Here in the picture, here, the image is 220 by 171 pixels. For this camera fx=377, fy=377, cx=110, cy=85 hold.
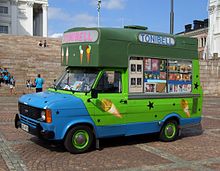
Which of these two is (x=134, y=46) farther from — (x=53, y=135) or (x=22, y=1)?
(x=22, y=1)

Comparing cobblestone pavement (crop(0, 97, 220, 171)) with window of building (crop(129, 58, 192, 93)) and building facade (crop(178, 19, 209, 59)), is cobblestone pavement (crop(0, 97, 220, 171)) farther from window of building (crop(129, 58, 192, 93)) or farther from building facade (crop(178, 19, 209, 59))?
building facade (crop(178, 19, 209, 59))

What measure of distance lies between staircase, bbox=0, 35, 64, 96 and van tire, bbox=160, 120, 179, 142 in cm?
1723

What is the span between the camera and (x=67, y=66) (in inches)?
358

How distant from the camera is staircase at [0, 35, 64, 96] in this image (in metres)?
28.9

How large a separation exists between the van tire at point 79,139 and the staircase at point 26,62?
1787 centimetres

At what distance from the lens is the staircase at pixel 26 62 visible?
28.9 metres

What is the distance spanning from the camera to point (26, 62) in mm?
31078

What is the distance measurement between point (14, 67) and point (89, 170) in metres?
24.4

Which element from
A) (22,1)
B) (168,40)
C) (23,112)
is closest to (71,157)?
(23,112)

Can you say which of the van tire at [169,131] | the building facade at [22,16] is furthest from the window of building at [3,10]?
the van tire at [169,131]

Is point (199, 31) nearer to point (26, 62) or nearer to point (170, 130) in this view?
point (26, 62)

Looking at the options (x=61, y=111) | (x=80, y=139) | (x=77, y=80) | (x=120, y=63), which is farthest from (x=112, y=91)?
(x=61, y=111)

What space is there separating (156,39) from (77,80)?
2349mm

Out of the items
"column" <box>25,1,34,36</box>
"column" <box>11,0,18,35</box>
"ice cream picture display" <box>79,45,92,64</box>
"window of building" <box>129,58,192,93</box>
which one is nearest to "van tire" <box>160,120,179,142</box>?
"window of building" <box>129,58,192,93</box>
